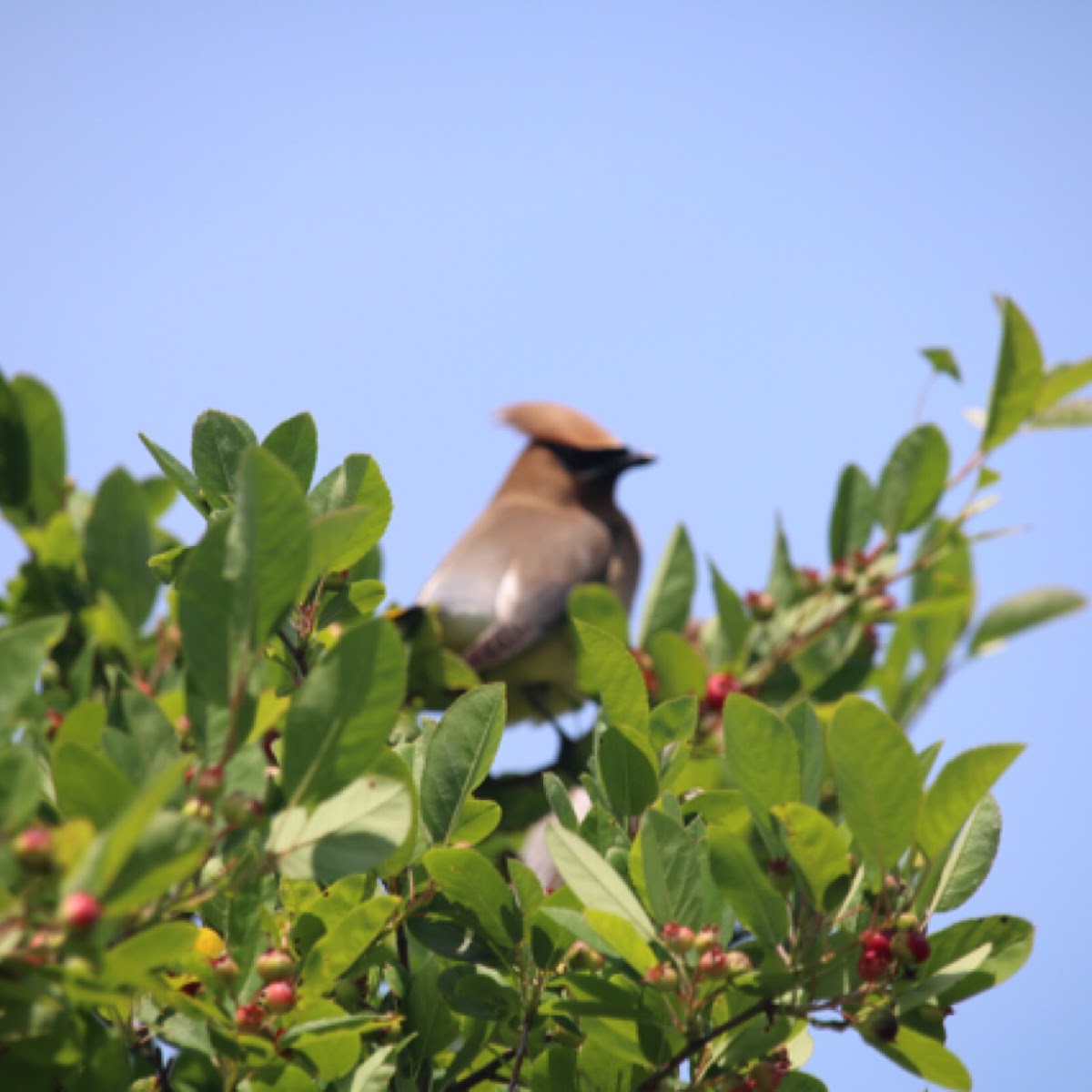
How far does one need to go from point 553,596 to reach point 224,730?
424cm

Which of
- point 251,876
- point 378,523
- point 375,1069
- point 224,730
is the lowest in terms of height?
point 375,1069

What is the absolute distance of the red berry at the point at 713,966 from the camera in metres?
1.33

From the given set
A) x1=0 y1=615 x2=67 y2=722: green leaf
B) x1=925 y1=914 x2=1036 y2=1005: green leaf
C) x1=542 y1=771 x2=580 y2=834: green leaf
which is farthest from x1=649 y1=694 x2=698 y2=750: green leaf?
x1=0 y1=615 x2=67 y2=722: green leaf

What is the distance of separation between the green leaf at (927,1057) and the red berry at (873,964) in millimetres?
65

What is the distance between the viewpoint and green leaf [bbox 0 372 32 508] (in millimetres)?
2898

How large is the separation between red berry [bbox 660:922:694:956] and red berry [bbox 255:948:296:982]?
35 cm

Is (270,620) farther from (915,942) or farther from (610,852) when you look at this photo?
(915,942)

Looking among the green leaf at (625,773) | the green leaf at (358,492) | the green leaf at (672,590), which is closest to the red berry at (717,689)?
the green leaf at (672,590)

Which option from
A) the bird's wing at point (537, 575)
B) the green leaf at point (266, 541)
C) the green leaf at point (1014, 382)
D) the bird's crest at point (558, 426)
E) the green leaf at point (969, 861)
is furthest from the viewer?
the bird's crest at point (558, 426)

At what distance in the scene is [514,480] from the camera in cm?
706

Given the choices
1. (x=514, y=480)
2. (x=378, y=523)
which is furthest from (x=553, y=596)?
(x=378, y=523)

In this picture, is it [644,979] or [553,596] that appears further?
[553,596]

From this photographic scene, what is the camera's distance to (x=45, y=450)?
295 centimetres

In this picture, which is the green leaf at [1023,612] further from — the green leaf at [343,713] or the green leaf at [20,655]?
the green leaf at [20,655]
